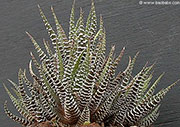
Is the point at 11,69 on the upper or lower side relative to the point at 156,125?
upper

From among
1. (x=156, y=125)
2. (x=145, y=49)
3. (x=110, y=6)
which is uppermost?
(x=110, y=6)

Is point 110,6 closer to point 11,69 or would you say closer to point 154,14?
point 154,14

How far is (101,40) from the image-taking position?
635 mm

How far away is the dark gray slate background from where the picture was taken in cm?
90

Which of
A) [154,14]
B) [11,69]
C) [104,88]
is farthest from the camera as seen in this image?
[11,69]

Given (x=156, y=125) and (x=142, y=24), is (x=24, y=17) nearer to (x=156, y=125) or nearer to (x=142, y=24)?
(x=142, y=24)

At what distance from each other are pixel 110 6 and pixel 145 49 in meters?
0.21

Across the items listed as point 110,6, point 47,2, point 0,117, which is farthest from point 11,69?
point 110,6

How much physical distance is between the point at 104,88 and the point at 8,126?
1.88 feet

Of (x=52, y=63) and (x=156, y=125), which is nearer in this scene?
(x=52, y=63)

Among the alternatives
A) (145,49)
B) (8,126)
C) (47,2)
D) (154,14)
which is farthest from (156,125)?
(47,2)

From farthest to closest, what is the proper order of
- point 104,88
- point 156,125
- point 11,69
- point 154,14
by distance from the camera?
point 11,69 → point 154,14 → point 156,125 → point 104,88

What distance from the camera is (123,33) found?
3.28ft

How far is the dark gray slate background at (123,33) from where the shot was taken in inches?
35.6
